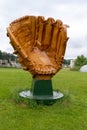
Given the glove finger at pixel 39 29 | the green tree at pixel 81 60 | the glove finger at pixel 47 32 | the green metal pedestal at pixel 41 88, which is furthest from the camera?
the green tree at pixel 81 60

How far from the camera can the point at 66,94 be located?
777cm

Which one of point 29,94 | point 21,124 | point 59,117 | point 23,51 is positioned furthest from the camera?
point 29,94

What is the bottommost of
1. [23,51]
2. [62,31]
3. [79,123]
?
[79,123]

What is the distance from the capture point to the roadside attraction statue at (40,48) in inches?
276

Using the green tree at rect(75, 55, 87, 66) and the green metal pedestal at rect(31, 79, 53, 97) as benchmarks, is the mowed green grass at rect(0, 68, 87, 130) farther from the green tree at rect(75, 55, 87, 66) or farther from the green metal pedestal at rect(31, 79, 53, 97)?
the green tree at rect(75, 55, 87, 66)

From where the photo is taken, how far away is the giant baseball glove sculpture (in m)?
7.00

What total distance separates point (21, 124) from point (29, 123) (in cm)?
17

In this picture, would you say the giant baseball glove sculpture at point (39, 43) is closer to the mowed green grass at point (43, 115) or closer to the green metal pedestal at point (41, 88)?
the green metal pedestal at point (41, 88)

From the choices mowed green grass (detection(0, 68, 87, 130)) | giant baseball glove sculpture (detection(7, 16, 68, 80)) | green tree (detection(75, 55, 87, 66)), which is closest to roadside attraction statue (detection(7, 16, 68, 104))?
giant baseball glove sculpture (detection(7, 16, 68, 80))

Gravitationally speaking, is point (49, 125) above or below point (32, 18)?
below

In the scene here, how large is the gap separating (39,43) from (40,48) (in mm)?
160

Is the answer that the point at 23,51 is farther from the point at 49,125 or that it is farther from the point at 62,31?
the point at 49,125

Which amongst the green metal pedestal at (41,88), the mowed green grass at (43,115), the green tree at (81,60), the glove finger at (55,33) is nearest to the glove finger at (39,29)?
the glove finger at (55,33)

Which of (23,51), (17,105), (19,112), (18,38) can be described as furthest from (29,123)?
(18,38)
